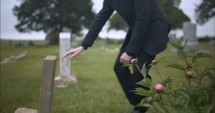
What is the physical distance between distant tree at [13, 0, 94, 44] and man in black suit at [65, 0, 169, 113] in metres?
40.9

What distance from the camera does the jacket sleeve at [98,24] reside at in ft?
11.5

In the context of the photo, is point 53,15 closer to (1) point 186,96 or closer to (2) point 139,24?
(2) point 139,24

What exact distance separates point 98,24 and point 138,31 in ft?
1.95

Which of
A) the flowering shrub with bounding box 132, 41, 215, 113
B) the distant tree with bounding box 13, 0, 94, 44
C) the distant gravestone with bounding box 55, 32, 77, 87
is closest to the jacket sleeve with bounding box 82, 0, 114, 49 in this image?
the flowering shrub with bounding box 132, 41, 215, 113

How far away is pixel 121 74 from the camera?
12.7 ft

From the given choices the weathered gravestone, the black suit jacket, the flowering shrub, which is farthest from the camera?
the black suit jacket

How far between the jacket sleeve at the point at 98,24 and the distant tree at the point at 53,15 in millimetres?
40924

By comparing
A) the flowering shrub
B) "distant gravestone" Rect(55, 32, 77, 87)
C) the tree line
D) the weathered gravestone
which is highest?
the flowering shrub

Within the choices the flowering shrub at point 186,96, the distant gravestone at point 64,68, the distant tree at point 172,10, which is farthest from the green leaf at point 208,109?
the distant gravestone at point 64,68

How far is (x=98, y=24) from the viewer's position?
370 centimetres

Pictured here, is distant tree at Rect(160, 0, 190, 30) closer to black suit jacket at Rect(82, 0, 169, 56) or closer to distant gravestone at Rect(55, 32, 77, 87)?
black suit jacket at Rect(82, 0, 169, 56)

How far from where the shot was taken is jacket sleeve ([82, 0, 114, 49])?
138 inches

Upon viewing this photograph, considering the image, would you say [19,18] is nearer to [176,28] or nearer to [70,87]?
[176,28]

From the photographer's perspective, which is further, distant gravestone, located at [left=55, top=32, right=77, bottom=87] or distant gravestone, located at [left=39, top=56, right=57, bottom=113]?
distant gravestone, located at [left=55, top=32, right=77, bottom=87]
